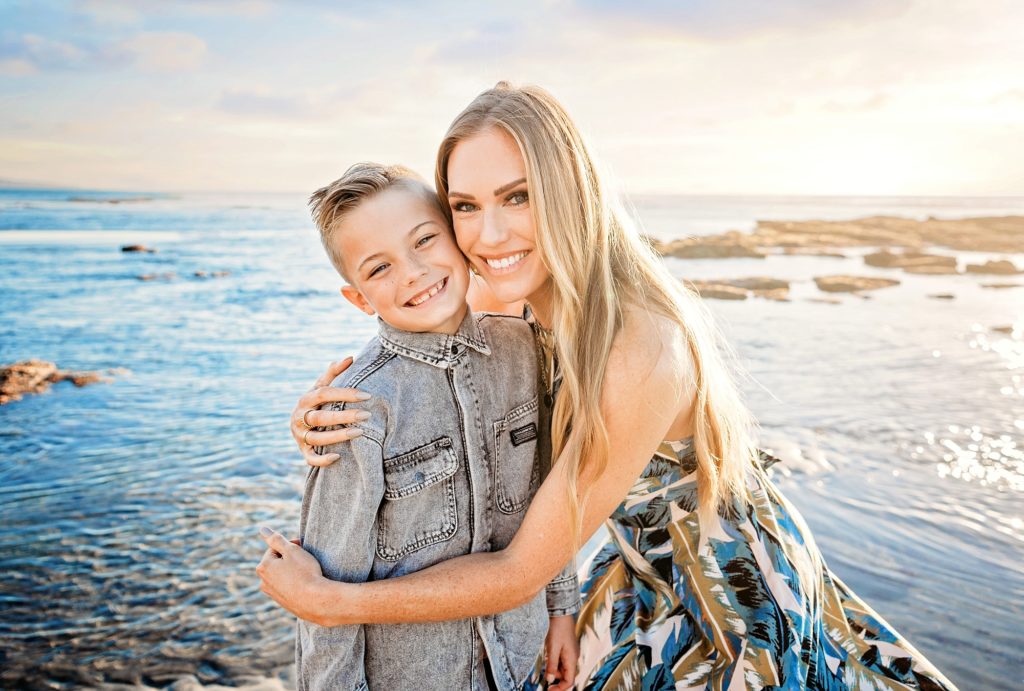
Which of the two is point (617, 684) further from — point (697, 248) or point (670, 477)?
point (697, 248)

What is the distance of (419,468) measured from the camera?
7.26 ft

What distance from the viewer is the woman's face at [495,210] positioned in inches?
99.2

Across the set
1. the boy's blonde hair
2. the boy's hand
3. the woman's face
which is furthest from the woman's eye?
the boy's hand

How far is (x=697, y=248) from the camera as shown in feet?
67.3

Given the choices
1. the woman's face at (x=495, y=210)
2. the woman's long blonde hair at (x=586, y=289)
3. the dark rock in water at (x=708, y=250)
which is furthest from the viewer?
the dark rock in water at (x=708, y=250)

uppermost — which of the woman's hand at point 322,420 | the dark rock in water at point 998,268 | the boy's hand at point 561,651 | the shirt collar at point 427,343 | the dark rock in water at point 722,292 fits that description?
the shirt collar at point 427,343

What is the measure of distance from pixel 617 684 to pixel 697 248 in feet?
62.2

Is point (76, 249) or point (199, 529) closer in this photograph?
point (199, 529)

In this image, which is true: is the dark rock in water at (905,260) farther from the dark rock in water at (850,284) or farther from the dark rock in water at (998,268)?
the dark rock in water at (850,284)

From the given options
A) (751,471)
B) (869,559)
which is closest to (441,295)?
(751,471)

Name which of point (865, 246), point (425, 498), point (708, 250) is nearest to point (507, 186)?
point (425, 498)

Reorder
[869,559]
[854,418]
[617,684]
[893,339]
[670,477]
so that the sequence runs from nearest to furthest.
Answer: [617,684]
[670,477]
[869,559]
[854,418]
[893,339]

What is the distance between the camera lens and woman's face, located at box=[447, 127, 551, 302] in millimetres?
2520

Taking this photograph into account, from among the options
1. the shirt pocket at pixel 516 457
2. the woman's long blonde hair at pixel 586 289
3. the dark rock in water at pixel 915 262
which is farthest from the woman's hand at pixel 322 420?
the dark rock in water at pixel 915 262
